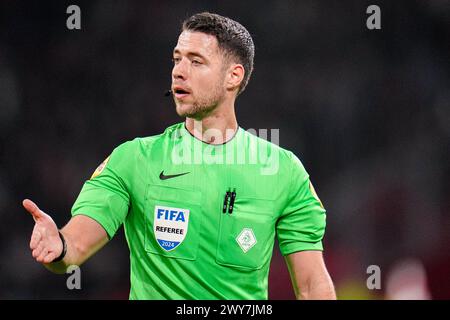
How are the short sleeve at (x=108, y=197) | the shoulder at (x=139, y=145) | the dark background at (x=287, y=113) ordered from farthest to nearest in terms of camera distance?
1. the dark background at (x=287, y=113)
2. the shoulder at (x=139, y=145)
3. the short sleeve at (x=108, y=197)

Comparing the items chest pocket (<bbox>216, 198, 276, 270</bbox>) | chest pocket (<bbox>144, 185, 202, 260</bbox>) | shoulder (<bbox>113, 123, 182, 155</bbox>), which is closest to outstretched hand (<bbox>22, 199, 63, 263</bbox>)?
chest pocket (<bbox>144, 185, 202, 260</bbox>)

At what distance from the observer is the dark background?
20.3 feet

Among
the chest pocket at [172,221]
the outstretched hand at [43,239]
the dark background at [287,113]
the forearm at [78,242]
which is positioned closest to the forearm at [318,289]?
the chest pocket at [172,221]

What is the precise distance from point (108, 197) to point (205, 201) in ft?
1.54

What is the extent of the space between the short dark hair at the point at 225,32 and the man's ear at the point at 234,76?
1.4 inches

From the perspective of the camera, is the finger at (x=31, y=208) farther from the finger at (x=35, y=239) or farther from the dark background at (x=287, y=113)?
the dark background at (x=287, y=113)

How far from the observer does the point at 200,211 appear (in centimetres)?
366

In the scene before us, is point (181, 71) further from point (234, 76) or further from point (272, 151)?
point (272, 151)

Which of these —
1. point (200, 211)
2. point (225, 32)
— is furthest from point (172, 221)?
point (225, 32)

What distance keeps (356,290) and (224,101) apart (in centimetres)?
287

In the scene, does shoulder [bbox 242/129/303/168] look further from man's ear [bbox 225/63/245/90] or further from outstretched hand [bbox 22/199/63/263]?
outstretched hand [bbox 22/199/63/263]

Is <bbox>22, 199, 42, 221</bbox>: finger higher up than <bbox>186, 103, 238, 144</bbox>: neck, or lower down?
lower down

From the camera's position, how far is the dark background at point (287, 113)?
618 centimetres

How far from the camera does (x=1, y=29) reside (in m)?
6.23
